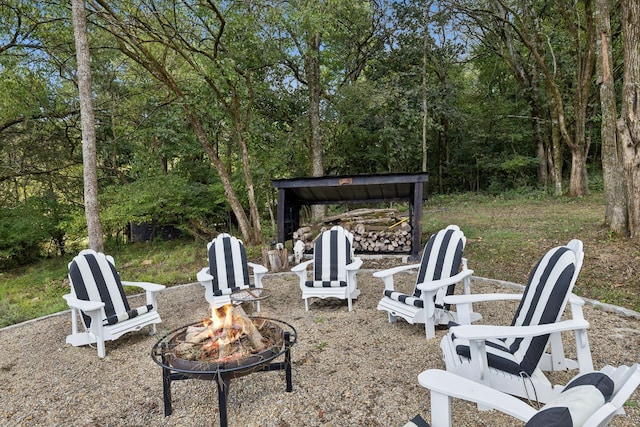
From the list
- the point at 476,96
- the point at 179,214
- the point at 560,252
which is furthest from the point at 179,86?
the point at 476,96

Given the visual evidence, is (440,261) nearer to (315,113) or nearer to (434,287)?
(434,287)

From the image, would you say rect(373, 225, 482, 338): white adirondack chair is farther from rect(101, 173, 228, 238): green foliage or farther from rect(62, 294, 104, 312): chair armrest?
rect(101, 173, 228, 238): green foliage

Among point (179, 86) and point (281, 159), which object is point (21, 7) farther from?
point (281, 159)

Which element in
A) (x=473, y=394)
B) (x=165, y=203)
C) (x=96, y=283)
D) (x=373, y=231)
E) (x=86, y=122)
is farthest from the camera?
(x=165, y=203)

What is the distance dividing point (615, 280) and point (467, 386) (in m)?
4.14

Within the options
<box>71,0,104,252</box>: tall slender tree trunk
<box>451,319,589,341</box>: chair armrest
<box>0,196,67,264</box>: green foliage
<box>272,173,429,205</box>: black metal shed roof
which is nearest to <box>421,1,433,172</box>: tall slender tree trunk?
<box>272,173,429,205</box>: black metal shed roof

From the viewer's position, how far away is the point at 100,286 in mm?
3453

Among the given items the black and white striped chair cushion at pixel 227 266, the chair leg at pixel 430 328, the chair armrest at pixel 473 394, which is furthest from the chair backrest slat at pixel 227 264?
the chair armrest at pixel 473 394

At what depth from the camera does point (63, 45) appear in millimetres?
7773

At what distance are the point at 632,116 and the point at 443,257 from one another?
3748mm

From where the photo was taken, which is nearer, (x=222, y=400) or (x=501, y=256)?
(x=222, y=400)

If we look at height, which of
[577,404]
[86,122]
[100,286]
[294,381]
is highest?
[86,122]

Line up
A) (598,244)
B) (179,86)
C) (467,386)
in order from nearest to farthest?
1. (467,386)
2. (598,244)
3. (179,86)

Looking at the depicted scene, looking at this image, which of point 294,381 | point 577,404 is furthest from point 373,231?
point 577,404
